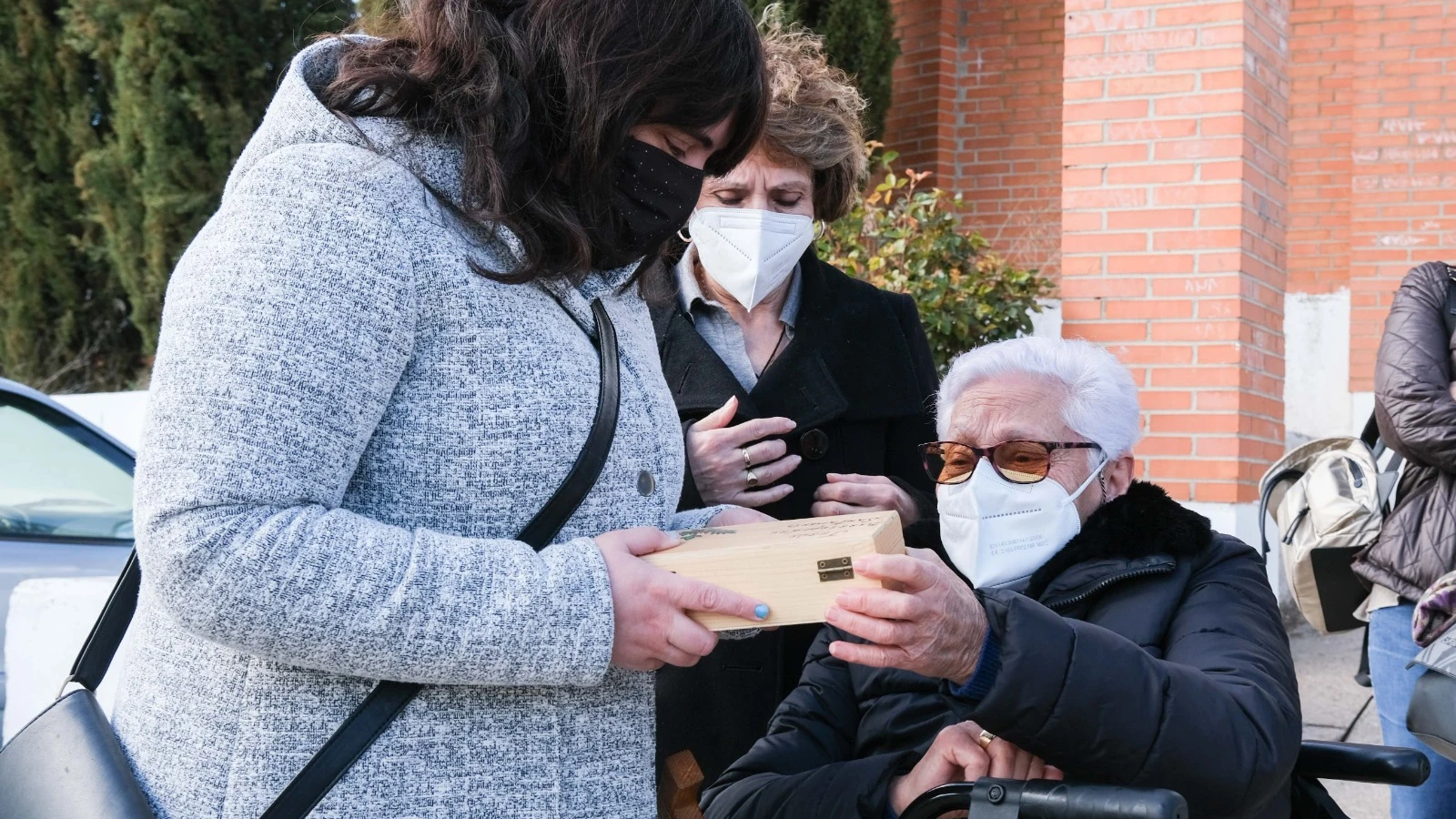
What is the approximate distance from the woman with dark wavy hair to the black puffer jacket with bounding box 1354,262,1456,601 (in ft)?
7.61

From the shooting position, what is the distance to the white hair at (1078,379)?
250 centimetres

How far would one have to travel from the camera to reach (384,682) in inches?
53.7

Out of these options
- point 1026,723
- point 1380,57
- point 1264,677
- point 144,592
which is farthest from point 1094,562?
point 1380,57

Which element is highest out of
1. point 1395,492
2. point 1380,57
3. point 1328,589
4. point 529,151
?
point 1380,57

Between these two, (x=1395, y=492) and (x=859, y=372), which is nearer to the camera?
(x=859, y=372)

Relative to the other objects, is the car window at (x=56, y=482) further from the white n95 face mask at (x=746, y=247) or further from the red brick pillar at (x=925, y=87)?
the red brick pillar at (x=925, y=87)

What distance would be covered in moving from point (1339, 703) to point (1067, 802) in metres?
4.22

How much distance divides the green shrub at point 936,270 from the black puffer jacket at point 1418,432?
242 centimetres

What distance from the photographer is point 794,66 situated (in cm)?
311

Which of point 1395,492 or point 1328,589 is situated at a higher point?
point 1395,492

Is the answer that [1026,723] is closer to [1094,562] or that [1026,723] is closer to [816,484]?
[1094,562]

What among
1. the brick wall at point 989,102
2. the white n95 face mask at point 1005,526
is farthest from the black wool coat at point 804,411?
the brick wall at point 989,102

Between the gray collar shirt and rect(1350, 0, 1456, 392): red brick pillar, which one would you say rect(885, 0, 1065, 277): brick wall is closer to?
rect(1350, 0, 1456, 392): red brick pillar

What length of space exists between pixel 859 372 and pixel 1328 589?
1.46 m
